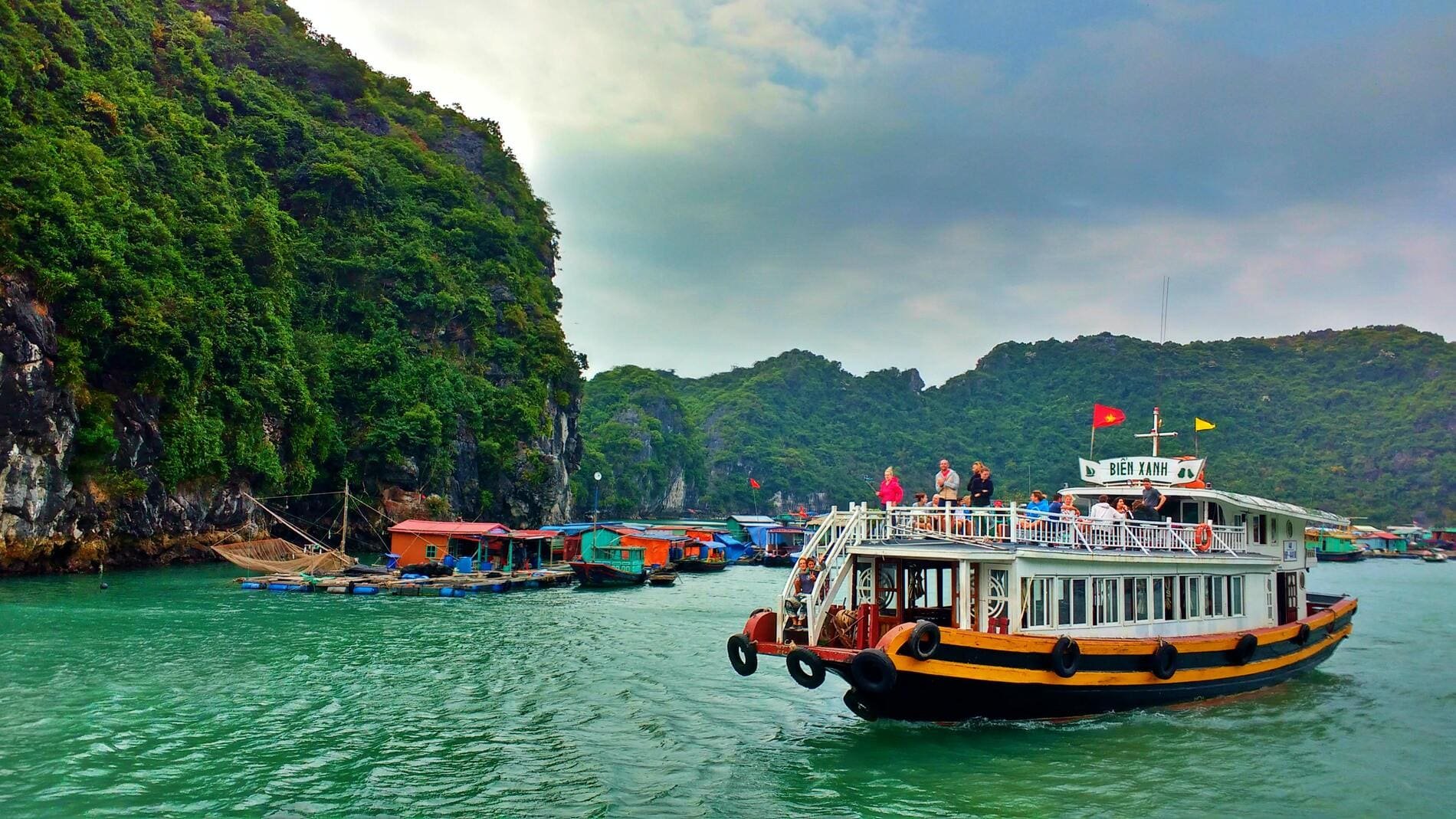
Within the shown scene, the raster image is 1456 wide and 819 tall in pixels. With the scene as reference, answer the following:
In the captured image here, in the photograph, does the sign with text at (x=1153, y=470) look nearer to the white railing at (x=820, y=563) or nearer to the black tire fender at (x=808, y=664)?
the white railing at (x=820, y=563)

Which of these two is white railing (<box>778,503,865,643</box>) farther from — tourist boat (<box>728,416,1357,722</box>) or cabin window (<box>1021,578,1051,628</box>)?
cabin window (<box>1021,578,1051,628</box>)

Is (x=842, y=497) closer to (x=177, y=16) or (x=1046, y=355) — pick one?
(x=1046, y=355)

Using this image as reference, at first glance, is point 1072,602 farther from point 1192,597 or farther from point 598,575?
point 598,575

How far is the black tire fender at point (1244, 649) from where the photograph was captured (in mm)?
14938

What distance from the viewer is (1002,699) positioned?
12172 mm

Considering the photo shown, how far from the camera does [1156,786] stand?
10.8 metres

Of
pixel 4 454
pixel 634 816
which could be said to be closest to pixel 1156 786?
pixel 634 816

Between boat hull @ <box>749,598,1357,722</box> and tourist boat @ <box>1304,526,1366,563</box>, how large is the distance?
59139 mm

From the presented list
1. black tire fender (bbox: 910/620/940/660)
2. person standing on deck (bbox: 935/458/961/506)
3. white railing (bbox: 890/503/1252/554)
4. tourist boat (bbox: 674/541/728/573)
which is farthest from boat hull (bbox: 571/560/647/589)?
black tire fender (bbox: 910/620/940/660)

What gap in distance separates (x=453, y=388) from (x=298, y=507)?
11.1 meters

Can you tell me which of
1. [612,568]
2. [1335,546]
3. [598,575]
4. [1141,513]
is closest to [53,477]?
[598,575]

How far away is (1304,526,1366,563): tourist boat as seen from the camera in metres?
64.6

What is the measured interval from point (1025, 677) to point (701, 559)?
38.1 m

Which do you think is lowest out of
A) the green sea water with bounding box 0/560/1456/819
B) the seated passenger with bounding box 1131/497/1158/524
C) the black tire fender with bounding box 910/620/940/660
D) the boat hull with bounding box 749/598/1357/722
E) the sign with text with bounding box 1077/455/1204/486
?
the green sea water with bounding box 0/560/1456/819
